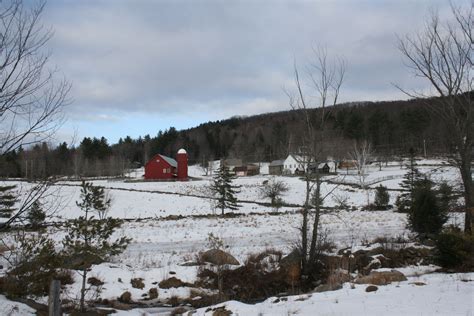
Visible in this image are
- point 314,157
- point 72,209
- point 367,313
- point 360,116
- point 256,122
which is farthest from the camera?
point 256,122

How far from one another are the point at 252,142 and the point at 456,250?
122 metres

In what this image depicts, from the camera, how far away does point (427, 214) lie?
17.4 m

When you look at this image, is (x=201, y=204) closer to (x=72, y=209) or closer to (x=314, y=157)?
(x=72, y=209)

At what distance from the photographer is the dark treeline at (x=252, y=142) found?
723 centimetres

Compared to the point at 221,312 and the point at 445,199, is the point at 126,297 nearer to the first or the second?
the point at 221,312

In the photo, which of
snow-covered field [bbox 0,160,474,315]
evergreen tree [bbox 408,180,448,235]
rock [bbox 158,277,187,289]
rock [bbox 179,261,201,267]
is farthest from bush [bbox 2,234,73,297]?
evergreen tree [bbox 408,180,448,235]

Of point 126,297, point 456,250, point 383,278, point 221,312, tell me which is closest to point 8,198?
point 126,297

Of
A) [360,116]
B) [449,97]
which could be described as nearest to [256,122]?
[360,116]

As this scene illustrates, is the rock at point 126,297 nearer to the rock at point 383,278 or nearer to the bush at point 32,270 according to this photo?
the bush at point 32,270

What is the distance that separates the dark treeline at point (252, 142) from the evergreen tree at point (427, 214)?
221 centimetres

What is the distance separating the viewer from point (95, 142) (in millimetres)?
106688

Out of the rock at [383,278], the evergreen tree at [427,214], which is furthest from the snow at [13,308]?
the evergreen tree at [427,214]

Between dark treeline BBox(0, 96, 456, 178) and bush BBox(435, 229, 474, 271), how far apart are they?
186 inches

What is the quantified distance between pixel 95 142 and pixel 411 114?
82.0 metres
